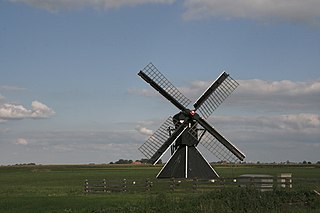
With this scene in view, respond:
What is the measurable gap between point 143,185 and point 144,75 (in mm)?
10614

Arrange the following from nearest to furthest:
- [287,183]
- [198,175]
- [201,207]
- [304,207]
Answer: [201,207]
[304,207]
[287,183]
[198,175]

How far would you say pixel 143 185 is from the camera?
132 ft

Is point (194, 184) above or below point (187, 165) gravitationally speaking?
below

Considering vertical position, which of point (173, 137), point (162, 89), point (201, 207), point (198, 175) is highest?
point (162, 89)

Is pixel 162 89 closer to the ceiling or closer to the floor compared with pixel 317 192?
closer to the ceiling

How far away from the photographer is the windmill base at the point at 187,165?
146 feet

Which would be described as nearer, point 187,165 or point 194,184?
point 194,184

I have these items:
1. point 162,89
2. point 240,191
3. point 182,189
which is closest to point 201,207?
point 240,191

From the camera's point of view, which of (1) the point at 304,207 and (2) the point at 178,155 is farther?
(2) the point at 178,155

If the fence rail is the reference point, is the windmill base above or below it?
above

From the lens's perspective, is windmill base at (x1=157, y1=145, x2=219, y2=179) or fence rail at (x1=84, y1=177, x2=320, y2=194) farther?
windmill base at (x1=157, y1=145, x2=219, y2=179)

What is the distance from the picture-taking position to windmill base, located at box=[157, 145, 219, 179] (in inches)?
1750

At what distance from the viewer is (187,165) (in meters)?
44.4

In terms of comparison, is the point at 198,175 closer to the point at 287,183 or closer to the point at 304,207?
the point at 287,183
